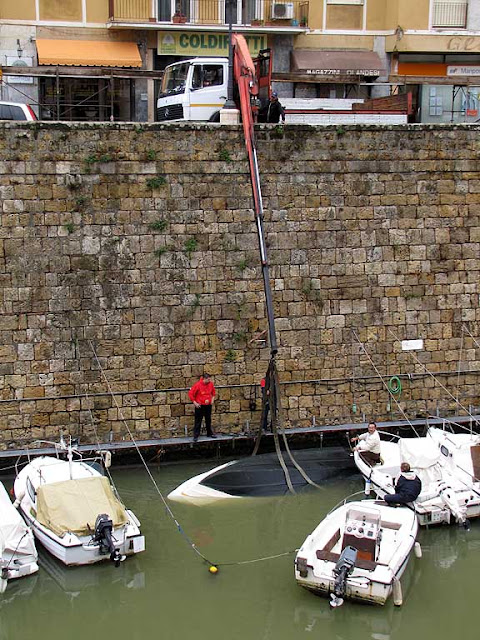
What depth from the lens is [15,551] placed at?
10.9 metres

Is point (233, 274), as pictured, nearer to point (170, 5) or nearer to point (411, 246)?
point (411, 246)

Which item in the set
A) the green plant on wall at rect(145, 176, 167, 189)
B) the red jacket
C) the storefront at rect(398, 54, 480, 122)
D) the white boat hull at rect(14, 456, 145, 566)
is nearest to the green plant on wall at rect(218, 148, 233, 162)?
the green plant on wall at rect(145, 176, 167, 189)

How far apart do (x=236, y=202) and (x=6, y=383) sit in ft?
16.0

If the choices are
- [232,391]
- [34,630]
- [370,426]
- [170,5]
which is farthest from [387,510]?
[170,5]

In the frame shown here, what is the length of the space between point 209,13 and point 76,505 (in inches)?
565

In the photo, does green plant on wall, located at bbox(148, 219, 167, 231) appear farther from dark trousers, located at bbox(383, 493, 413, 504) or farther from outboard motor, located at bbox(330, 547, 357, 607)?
outboard motor, located at bbox(330, 547, 357, 607)

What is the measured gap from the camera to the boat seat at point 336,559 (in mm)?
10367

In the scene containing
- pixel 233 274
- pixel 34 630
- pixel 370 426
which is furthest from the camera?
pixel 233 274

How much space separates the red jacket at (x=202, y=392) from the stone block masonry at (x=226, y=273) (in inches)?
19.2

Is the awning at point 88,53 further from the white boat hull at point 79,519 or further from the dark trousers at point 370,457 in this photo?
the dark trousers at point 370,457

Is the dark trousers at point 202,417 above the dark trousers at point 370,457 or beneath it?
above

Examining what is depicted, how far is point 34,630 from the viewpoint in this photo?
33.3 ft

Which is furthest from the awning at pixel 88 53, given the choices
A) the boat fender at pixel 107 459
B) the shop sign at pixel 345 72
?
the boat fender at pixel 107 459

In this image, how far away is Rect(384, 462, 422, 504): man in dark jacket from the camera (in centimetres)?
1205
